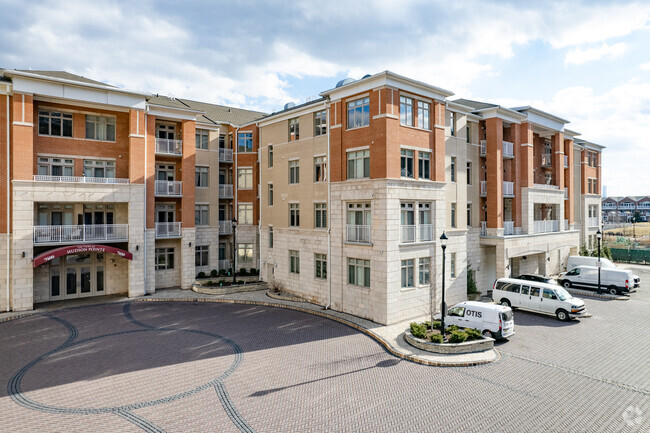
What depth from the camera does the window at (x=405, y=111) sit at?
63.5ft

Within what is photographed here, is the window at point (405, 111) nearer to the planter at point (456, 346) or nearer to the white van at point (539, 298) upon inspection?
the planter at point (456, 346)

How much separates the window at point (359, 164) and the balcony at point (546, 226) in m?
17.7

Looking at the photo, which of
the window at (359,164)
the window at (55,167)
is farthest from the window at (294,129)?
the window at (55,167)

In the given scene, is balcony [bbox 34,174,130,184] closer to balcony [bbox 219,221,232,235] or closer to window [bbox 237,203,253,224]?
balcony [bbox 219,221,232,235]

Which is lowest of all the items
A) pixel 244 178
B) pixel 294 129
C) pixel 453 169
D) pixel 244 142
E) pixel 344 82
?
pixel 453 169

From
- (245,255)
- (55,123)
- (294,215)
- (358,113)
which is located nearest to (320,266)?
(294,215)

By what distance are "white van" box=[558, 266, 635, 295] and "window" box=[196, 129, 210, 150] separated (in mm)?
31105

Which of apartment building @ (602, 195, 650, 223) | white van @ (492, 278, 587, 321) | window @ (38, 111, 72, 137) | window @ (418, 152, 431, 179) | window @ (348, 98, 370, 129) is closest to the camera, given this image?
white van @ (492, 278, 587, 321)

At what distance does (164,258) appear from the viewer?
26.9 meters

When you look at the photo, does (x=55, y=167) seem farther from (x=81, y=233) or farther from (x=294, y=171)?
(x=294, y=171)

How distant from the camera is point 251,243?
3050 cm

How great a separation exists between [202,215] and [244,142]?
7170mm

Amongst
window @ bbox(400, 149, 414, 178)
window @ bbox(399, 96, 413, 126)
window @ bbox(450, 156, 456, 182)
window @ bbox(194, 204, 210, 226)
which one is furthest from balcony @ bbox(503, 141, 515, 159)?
window @ bbox(194, 204, 210, 226)

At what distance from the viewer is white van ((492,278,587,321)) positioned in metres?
19.3
